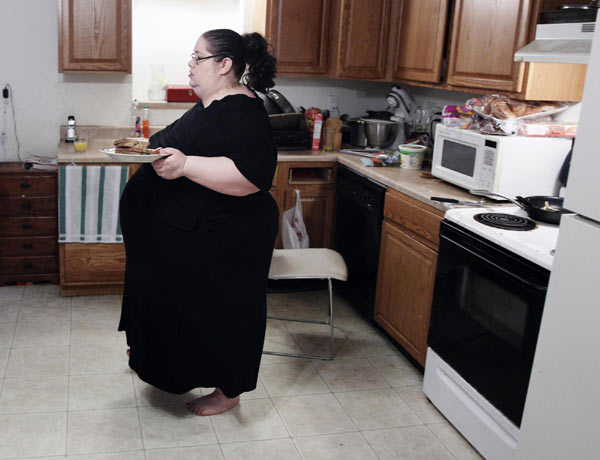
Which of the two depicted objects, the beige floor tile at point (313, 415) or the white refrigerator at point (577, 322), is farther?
the beige floor tile at point (313, 415)

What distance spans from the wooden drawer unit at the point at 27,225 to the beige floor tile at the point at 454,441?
7.71ft

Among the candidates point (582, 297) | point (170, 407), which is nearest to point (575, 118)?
point (582, 297)

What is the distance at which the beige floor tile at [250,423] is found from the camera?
2.55 metres

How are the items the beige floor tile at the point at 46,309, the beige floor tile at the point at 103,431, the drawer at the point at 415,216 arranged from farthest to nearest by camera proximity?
1. the beige floor tile at the point at 46,309
2. the drawer at the point at 415,216
3. the beige floor tile at the point at 103,431

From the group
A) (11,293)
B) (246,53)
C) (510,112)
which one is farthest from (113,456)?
(510,112)

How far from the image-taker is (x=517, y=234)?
93.0 inches

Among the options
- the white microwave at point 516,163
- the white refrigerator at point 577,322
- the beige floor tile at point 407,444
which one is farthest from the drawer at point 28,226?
the white refrigerator at point 577,322

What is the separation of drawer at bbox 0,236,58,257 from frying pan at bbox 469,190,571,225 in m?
2.45

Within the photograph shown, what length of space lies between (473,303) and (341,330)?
3.90 feet

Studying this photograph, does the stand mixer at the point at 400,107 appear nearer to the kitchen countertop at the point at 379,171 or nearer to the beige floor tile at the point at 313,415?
the kitchen countertop at the point at 379,171

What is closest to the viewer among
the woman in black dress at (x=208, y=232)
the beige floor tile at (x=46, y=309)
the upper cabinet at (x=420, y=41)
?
the woman in black dress at (x=208, y=232)

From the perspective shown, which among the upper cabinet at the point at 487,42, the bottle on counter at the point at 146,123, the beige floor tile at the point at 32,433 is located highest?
the upper cabinet at the point at 487,42

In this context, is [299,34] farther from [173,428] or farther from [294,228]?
[173,428]

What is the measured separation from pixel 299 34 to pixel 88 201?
152cm
